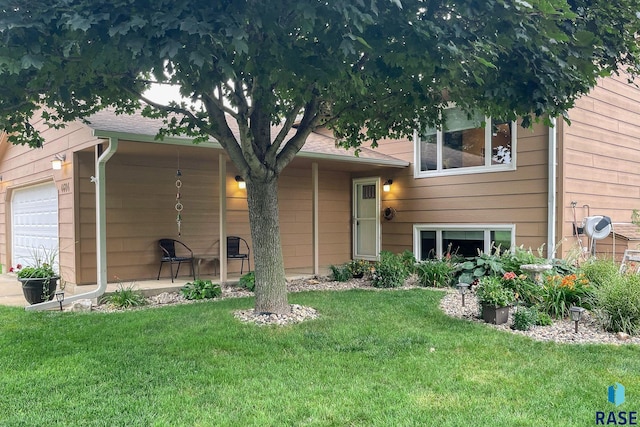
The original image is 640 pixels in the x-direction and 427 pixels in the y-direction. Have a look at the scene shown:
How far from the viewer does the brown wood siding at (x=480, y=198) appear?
7363mm

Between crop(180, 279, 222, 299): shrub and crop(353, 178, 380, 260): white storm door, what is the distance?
169 inches

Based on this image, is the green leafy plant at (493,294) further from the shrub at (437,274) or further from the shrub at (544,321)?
the shrub at (437,274)

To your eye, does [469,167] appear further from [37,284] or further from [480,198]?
[37,284]

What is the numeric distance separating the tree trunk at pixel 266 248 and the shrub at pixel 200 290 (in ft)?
5.65

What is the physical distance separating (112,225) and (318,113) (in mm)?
4103

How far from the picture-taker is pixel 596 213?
25.5 feet

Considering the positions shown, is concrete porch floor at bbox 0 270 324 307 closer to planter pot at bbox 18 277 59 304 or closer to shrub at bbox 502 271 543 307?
planter pot at bbox 18 277 59 304

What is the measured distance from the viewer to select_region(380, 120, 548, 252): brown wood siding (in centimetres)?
736

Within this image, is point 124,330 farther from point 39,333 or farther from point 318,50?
point 318,50

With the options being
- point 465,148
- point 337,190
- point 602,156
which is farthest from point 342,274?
point 602,156

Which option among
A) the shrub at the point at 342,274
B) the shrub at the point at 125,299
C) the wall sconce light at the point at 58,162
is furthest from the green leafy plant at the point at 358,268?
the wall sconce light at the point at 58,162

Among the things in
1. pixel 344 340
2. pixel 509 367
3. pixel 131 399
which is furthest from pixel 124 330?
pixel 509 367

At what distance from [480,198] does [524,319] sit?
12.3 feet

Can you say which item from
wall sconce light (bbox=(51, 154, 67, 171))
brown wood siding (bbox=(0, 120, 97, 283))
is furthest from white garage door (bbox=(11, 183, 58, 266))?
wall sconce light (bbox=(51, 154, 67, 171))
